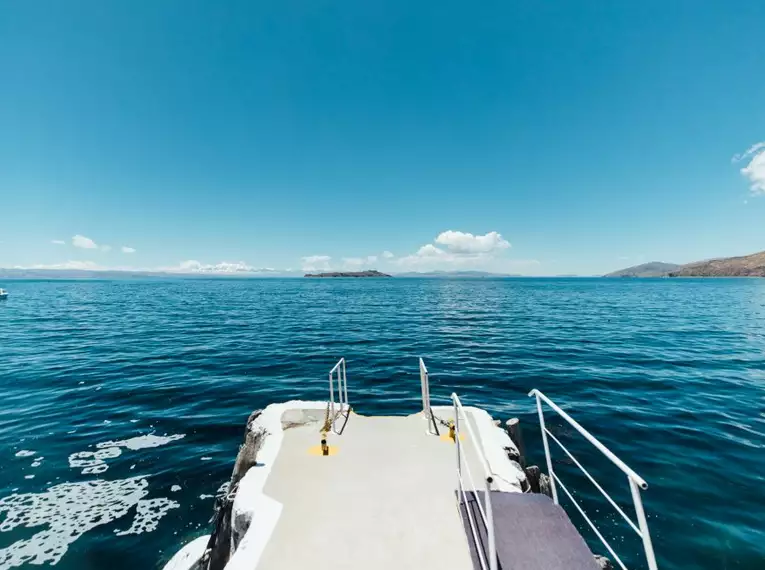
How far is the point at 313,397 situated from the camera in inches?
567

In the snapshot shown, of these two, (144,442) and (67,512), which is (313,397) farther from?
(67,512)

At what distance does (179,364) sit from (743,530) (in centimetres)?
2152

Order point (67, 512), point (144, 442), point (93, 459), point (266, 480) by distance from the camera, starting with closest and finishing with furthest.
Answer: point (266, 480) < point (67, 512) < point (93, 459) < point (144, 442)

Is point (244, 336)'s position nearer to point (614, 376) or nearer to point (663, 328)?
point (614, 376)

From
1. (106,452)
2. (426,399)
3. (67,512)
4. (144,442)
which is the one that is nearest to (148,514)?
(67,512)

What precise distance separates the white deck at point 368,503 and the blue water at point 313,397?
10.7 feet

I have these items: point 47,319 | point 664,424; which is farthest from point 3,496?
point 47,319

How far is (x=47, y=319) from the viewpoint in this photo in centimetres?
3684

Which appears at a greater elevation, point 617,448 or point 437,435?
point 437,435

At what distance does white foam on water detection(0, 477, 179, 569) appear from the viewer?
6.72 m

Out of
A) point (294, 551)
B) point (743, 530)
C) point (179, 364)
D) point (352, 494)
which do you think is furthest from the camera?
point (179, 364)

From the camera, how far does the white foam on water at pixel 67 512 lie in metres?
6.72

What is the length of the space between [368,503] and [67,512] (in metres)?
7.37

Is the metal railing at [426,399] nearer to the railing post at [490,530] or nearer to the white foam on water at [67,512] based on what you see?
the railing post at [490,530]
